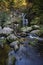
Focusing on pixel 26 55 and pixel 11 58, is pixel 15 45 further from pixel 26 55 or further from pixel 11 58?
pixel 11 58

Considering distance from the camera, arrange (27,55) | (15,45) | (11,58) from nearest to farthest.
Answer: (11,58) → (27,55) → (15,45)

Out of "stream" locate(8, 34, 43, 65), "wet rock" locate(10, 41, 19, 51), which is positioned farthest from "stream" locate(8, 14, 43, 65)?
"wet rock" locate(10, 41, 19, 51)

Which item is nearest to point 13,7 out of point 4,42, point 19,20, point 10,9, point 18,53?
point 10,9

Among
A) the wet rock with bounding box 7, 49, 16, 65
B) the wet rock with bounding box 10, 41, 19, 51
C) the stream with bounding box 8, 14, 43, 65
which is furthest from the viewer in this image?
the wet rock with bounding box 10, 41, 19, 51

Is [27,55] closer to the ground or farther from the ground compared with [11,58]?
closer to the ground

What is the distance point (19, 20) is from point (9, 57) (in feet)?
17.9

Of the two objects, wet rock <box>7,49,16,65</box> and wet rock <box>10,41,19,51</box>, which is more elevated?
wet rock <box>7,49,16,65</box>

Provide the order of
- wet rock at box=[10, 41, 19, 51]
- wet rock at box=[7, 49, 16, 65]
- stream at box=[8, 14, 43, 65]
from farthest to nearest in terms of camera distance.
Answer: wet rock at box=[10, 41, 19, 51], stream at box=[8, 14, 43, 65], wet rock at box=[7, 49, 16, 65]

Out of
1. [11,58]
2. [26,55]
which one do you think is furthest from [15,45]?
[11,58]

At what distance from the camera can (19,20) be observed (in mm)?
10641

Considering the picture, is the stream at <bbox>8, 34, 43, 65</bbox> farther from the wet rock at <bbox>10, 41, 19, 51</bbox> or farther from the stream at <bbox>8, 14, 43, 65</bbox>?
the wet rock at <bbox>10, 41, 19, 51</bbox>

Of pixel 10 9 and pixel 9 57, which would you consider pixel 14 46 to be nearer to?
pixel 9 57

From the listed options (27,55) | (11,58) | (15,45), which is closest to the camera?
(11,58)

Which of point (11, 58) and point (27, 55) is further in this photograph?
point (27, 55)
